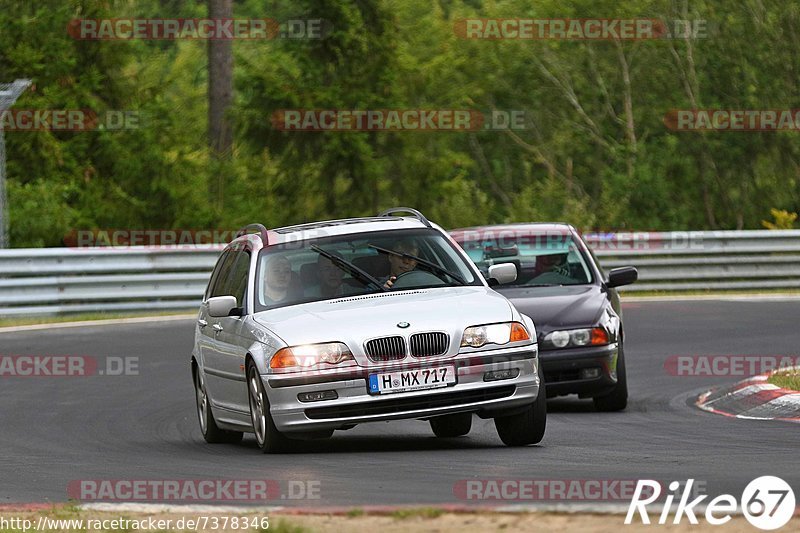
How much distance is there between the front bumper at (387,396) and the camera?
10.2 metres

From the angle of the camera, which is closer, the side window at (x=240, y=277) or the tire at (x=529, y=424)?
the tire at (x=529, y=424)

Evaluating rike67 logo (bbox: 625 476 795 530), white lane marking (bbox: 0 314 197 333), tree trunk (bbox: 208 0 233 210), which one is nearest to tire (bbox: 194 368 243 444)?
rike67 logo (bbox: 625 476 795 530)

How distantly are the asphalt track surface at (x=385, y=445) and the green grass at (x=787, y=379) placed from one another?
784 millimetres

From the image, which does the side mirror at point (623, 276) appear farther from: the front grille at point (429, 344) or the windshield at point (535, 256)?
the front grille at point (429, 344)

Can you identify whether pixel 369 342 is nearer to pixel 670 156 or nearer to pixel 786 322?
pixel 786 322

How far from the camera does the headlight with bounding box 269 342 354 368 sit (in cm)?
1025

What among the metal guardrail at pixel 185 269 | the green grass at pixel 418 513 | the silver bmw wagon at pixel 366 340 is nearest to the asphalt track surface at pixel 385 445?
the silver bmw wagon at pixel 366 340

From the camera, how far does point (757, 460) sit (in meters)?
9.27

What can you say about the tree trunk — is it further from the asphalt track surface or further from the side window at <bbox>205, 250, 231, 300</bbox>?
the side window at <bbox>205, 250, 231, 300</bbox>

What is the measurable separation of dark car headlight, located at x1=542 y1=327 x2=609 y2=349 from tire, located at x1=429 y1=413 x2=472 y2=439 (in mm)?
1676

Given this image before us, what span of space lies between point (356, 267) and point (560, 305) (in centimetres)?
280

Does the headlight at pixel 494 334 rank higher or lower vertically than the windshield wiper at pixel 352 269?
lower

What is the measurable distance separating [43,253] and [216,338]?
12840 millimetres

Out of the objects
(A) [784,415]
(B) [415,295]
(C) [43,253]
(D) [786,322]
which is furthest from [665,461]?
(C) [43,253]
